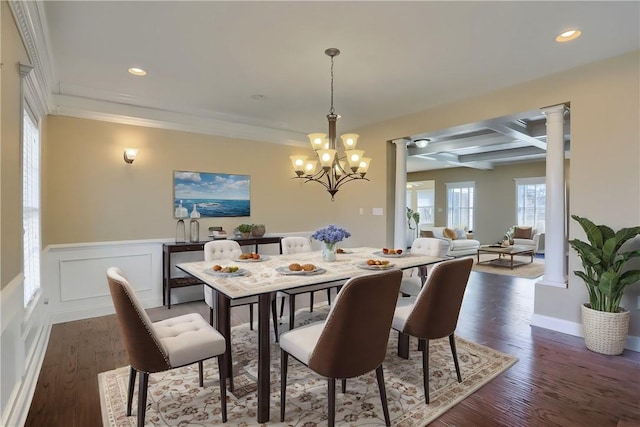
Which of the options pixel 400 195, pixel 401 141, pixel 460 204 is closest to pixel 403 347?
pixel 400 195

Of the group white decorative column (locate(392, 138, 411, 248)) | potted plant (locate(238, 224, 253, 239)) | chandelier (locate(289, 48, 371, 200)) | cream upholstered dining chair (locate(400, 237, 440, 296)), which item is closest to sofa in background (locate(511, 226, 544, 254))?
white decorative column (locate(392, 138, 411, 248))

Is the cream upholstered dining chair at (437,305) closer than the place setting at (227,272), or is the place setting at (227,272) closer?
the cream upholstered dining chair at (437,305)

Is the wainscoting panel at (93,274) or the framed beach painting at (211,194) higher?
the framed beach painting at (211,194)

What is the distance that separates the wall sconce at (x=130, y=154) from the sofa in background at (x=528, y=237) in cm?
847

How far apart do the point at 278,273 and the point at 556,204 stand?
300 cm

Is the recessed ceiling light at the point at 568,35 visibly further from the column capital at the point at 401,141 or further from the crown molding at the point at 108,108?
the crown molding at the point at 108,108

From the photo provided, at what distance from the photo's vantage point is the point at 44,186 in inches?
140

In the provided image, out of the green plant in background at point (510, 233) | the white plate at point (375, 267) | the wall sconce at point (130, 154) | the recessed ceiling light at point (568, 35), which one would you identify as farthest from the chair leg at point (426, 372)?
the green plant in background at point (510, 233)

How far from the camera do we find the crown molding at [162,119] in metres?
3.79

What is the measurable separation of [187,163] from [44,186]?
1.56 m

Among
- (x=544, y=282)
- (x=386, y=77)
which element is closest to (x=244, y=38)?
(x=386, y=77)

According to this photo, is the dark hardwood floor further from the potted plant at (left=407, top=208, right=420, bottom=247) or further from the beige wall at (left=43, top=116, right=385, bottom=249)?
the potted plant at (left=407, top=208, right=420, bottom=247)

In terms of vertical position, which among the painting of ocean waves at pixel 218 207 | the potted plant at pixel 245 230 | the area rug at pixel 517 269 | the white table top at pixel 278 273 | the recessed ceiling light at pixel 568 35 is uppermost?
the recessed ceiling light at pixel 568 35

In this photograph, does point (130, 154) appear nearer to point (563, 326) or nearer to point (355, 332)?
point (355, 332)
